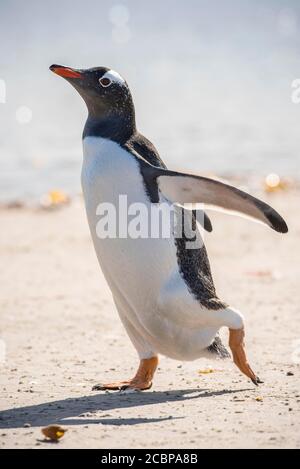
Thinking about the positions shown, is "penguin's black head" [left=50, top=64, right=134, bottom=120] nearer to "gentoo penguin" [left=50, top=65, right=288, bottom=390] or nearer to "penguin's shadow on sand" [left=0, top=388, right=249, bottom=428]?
"gentoo penguin" [left=50, top=65, right=288, bottom=390]

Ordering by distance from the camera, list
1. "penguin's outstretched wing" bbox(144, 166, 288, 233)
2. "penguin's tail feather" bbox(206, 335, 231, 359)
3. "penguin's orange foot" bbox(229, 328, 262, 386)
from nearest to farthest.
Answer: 1. "penguin's outstretched wing" bbox(144, 166, 288, 233)
2. "penguin's orange foot" bbox(229, 328, 262, 386)
3. "penguin's tail feather" bbox(206, 335, 231, 359)

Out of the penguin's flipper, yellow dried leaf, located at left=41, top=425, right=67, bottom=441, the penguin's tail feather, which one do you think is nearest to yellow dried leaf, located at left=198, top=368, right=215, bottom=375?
the penguin's tail feather

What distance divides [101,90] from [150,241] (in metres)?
0.83

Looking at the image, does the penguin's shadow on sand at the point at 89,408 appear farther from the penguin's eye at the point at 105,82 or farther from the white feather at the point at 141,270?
the penguin's eye at the point at 105,82

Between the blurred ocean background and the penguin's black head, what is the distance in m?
9.57

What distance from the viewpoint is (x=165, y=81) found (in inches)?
1612

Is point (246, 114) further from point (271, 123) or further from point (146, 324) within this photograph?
point (146, 324)

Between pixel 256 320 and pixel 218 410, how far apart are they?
2.38m

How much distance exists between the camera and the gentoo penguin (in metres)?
4.88

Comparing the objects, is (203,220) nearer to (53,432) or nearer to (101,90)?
(101,90)

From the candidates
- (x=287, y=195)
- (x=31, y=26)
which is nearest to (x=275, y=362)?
(x=287, y=195)

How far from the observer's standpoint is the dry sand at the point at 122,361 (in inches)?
164

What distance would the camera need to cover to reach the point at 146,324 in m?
4.97

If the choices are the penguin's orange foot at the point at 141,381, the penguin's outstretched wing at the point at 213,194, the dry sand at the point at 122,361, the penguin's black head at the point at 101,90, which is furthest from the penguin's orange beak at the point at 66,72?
the dry sand at the point at 122,361
